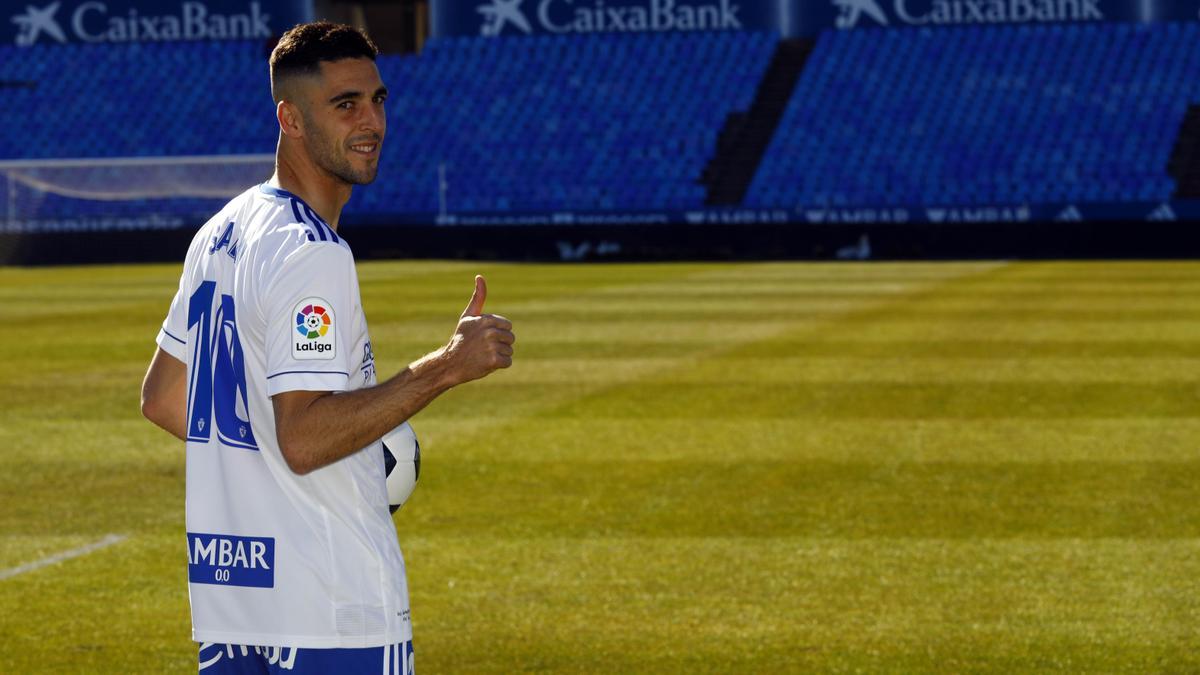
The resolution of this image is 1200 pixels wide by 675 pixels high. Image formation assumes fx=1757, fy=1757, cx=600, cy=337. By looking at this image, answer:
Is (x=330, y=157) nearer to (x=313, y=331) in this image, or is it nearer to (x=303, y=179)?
(x=303, y=179)

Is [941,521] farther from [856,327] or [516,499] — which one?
[856,327]

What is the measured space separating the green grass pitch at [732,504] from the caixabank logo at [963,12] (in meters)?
27.2

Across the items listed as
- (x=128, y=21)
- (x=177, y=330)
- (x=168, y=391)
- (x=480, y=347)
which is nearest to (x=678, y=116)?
(x=128, y=21)

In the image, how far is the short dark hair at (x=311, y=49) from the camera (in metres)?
3.32

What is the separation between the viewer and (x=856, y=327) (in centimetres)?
1952

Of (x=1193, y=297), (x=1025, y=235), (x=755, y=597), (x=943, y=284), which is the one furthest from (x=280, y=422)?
(x=1025, y=235)

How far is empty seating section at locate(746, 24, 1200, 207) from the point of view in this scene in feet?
131

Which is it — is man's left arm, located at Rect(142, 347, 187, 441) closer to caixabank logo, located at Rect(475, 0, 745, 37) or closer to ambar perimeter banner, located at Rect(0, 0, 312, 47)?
caixabank logo, located at Rect(475, 0, 745, 37)

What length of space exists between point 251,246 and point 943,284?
80.4 feet

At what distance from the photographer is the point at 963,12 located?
4525cm

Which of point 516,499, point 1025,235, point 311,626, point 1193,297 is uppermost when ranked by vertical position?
point 311,626

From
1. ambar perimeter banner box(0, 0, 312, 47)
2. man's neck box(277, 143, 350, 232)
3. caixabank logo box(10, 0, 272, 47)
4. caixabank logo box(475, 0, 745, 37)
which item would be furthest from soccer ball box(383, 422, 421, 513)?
caixabank logo box(10, 0, 272, 47)

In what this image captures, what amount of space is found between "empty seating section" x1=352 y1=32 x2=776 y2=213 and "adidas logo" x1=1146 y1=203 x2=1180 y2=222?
1026cm

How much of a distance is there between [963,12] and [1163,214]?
36.1 ft
